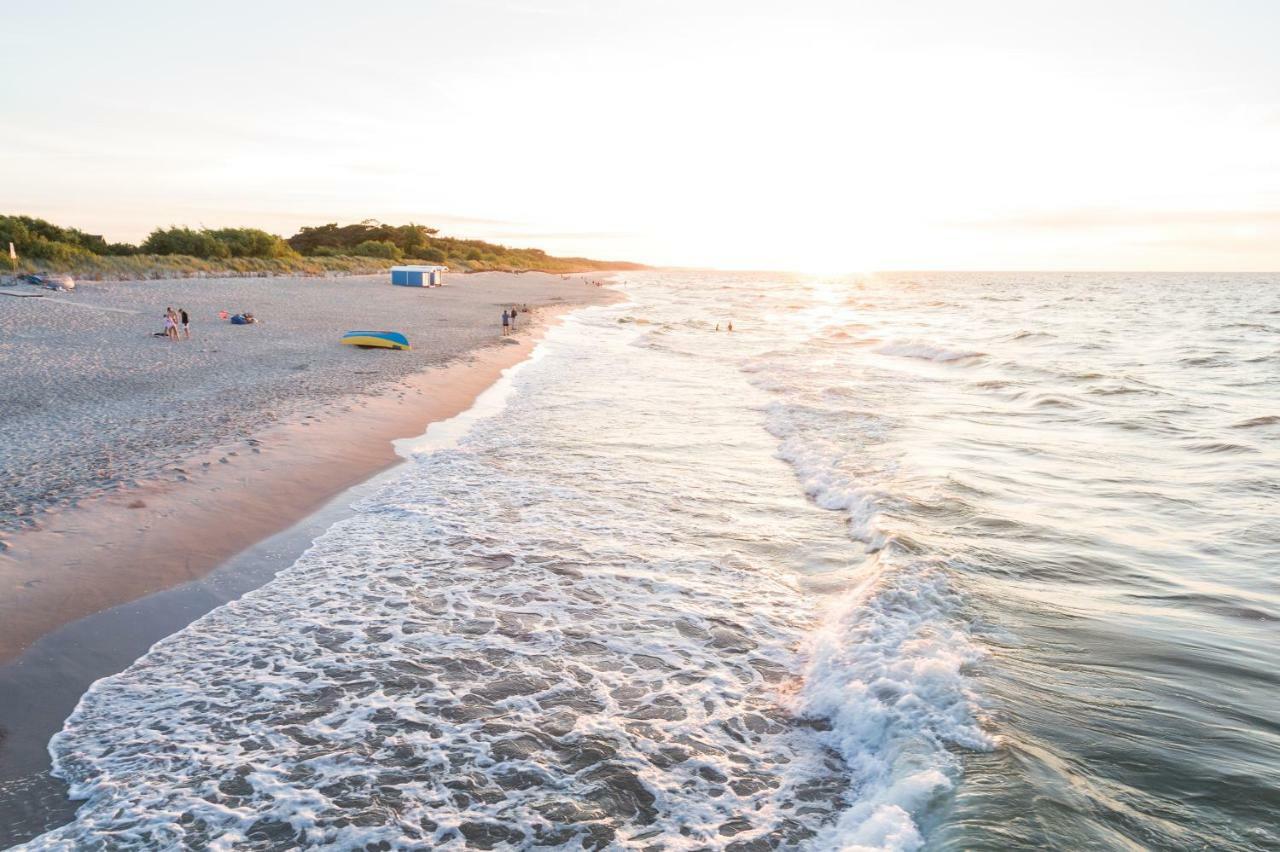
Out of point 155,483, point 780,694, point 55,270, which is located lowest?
point 780,694

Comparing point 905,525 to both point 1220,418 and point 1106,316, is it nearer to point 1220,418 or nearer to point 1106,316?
point 1220,418

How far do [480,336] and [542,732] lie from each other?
24.7m

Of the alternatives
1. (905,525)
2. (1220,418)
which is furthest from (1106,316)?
(905,525)

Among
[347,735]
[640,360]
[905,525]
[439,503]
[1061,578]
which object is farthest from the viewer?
[640,360]

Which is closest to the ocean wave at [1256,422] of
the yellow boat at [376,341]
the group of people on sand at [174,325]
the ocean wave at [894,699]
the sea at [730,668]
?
the sea at [730,668]

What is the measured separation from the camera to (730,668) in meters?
5.89

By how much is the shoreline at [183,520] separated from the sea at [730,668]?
0.87m

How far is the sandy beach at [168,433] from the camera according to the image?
23.2 ft

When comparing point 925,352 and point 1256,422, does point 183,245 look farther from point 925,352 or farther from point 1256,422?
point 1256,422

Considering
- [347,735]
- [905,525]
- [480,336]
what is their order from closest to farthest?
1. [347,735]
2. [905,525]
3. [480,336]

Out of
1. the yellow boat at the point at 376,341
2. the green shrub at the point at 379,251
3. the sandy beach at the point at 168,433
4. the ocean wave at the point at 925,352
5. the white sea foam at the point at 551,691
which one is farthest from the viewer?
the green shrub at the point at 379,251

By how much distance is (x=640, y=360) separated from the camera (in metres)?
25.1

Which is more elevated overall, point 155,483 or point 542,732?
point 155,483

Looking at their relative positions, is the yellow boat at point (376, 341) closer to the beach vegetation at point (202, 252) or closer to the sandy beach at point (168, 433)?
the sandy beach at point (168, 433)
